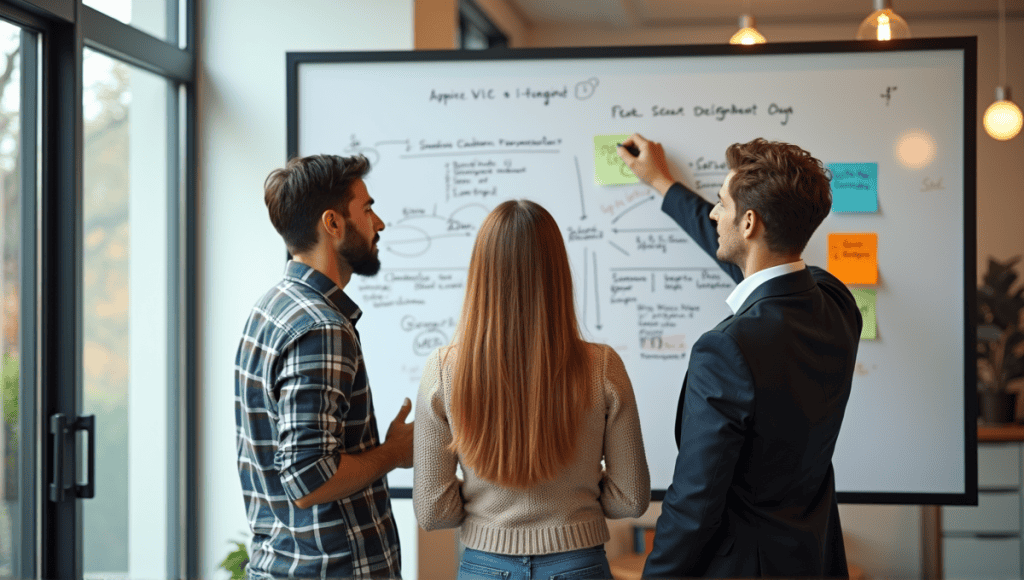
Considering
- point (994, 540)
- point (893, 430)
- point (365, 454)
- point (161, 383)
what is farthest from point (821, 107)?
point (994, 540)

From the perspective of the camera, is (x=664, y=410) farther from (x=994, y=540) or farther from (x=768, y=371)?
(x=994, y=540)

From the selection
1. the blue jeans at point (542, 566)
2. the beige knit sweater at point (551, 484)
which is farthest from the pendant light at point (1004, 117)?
the blue jeans at point (542, 566)

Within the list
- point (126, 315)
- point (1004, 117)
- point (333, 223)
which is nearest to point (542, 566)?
point (333, 223)

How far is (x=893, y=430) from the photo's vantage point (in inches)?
80.3

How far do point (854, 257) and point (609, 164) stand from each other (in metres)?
0.67

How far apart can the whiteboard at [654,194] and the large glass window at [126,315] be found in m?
0.61

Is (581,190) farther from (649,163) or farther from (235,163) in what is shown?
(235,163)

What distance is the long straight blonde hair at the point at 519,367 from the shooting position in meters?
1.37

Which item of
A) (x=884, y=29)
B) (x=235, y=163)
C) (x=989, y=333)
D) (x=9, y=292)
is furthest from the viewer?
(x=989, y=333)

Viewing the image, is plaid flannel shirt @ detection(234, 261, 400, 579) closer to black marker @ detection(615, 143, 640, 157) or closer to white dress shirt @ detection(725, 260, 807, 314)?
white dress shirt @ detection(725, 260, 807, 314)

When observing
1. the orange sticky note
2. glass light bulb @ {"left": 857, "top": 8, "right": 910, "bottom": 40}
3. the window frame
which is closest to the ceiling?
glass light bulb @ {"left": 857, "top": 8, "right": 910, "bottom": 40}

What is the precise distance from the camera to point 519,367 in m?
1.38

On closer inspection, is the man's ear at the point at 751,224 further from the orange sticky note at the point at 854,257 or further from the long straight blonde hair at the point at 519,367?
the orange sticky note at the point at 854,257

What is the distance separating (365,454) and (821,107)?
4.68 feet
